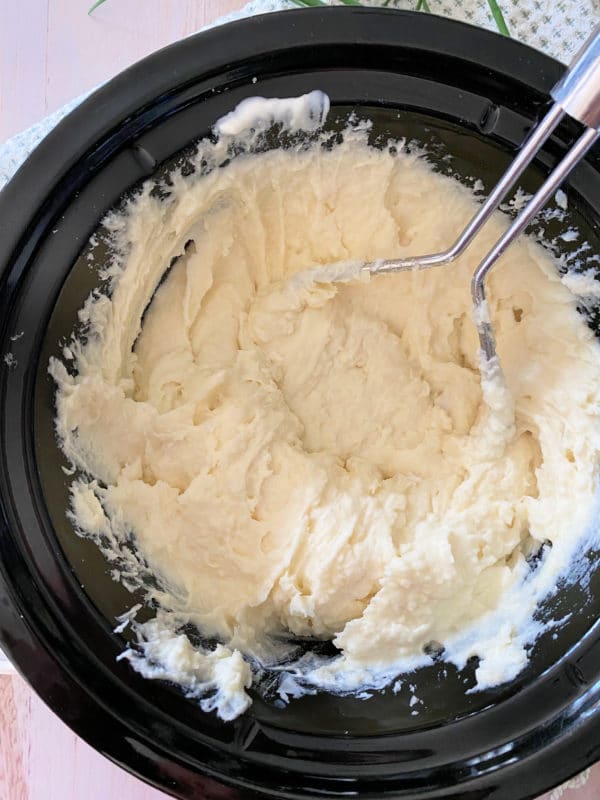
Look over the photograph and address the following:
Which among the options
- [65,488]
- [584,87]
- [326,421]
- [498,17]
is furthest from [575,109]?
[65,488]

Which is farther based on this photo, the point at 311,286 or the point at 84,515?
the point at 311,286

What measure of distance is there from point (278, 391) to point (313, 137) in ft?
0.97

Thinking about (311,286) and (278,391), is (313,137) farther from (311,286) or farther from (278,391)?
(278,391)

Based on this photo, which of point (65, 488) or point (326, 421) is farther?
point (326, 421)

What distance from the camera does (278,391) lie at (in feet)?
2.83

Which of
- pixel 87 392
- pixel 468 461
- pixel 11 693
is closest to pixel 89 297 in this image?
pixel 87 392

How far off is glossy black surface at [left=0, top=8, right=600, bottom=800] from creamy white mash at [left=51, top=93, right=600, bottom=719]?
1.5 inches

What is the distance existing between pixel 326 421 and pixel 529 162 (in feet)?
1.24

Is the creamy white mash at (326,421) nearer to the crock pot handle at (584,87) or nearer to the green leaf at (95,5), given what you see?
the crock pot handle at (584,87)

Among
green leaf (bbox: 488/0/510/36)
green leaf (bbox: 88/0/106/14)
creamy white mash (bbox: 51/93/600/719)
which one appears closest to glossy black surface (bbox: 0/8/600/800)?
creamy white mash (bbox: 51/93/600/719)

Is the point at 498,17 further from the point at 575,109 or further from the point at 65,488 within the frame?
the point at 65,488

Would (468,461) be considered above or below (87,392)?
below

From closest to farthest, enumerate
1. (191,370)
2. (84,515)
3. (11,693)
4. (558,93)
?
(558,93) < (84,515) < (191,370) < (11,693)

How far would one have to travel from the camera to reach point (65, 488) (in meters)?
0.72
